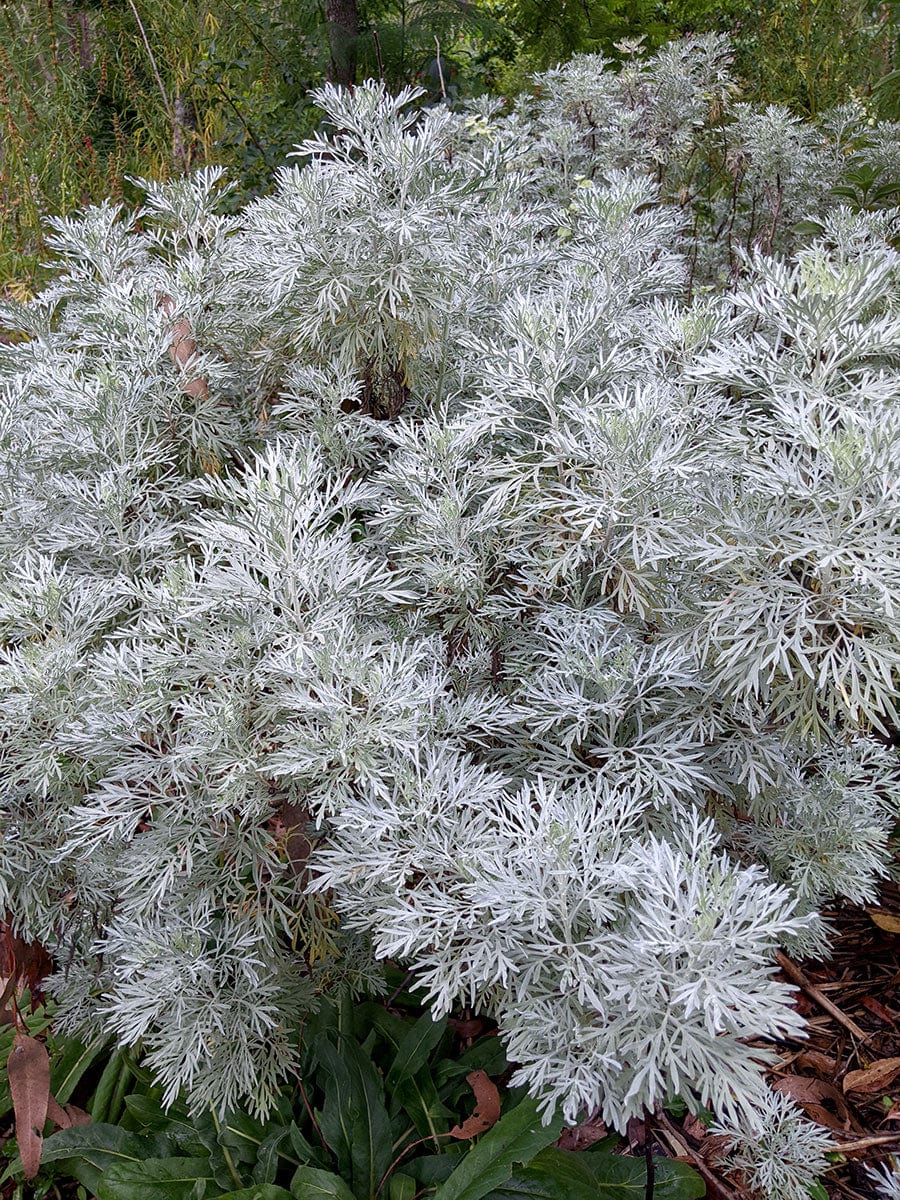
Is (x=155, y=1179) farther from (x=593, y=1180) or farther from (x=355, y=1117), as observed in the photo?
(x=593, y=1180)

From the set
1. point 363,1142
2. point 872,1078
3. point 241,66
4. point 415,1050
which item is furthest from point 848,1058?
point 241,66

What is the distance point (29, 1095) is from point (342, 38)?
4673 millimetres

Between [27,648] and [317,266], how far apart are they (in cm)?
83

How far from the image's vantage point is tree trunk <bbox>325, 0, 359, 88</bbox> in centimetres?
456

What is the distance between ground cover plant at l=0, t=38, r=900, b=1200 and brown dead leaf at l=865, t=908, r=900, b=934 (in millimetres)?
621

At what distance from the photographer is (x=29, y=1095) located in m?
1.86

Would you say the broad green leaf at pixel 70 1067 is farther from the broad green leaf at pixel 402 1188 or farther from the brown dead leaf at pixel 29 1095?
the broad green leaf at pixel 402 1188

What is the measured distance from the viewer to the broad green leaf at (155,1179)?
5.63 ft

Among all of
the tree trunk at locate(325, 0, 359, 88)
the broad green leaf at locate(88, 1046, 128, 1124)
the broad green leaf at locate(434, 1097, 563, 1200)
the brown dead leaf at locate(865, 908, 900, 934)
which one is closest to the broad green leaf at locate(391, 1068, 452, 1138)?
the broad green leaf at locate(434, 1097, 563, 1200)

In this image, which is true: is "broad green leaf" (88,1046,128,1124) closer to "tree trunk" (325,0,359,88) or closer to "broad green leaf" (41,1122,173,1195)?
"broad green leaf" (41,1122,173,1195)

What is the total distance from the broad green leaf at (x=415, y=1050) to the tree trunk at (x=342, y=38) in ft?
14.2

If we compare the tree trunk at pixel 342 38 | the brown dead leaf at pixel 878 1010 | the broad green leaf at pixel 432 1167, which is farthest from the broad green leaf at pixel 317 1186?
the tree trunk at pixel 342 38

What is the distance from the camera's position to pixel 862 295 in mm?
1200

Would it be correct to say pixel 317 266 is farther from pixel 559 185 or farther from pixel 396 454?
pixel 559 185
